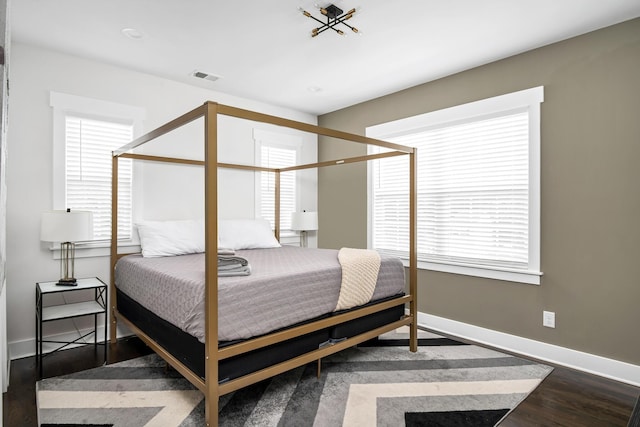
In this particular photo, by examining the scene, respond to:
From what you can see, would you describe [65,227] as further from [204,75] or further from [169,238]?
[204,75]

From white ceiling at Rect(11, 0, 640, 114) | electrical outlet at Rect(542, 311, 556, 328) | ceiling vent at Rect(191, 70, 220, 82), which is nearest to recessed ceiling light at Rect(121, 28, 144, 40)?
white ceiling at Rect(11, 0, 640, 114)

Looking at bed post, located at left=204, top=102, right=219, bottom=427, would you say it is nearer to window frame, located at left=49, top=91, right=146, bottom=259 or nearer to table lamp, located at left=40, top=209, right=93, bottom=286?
table lamp, located at left=40, top=209, right=93, bottom=286

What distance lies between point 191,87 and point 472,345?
11.9ft

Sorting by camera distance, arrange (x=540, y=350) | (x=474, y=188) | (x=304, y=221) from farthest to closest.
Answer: (x=304, y=221) → (x=474, y=188) → (x=540, y=350)

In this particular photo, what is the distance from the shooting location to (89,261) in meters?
3.21

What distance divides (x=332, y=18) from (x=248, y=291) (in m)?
1.87

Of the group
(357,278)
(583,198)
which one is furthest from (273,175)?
(583,198)

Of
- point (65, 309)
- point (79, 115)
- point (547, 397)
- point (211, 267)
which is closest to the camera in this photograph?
point (211, 267)

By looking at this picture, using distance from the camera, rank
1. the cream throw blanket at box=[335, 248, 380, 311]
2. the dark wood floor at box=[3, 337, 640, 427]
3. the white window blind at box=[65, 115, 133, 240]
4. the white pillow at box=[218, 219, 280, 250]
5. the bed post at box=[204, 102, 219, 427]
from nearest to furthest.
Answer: the bed post at box=[204, 102, 219, 427] → the dark wood floor at box=[3, 337, 640, 427] → the cream throw blanket at box=[335, 248, 380, 311] → the white window blind at box=[65, 115, 133, 240] → the white pillow at box=[218, 219, 280, 250]

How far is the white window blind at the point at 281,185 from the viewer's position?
14.6 ft

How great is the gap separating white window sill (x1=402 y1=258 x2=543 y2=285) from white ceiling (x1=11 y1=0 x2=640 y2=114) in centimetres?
182

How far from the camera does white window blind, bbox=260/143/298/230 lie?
444 centimetres

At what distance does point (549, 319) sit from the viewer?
→ 9.60ft

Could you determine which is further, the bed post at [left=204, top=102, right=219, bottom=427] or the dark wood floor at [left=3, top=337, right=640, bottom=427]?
the dark wood floor at [left=3, top=337, right=640, bottom=427]
